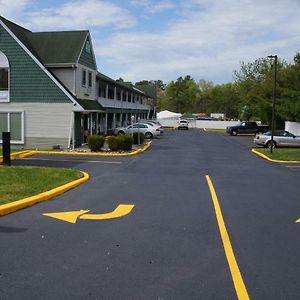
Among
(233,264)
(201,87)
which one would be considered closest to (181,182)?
(233,264)

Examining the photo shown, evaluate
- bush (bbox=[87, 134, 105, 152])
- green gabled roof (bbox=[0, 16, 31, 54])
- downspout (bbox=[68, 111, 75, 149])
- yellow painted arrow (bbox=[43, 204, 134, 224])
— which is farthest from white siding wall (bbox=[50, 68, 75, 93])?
yellow painted arrow (bbox=[43, 204, 134, 224])

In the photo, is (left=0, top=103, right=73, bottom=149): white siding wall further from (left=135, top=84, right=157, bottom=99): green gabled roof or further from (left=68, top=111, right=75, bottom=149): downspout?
(left=135, top=84, right=157, bottom=99): green gabled roof

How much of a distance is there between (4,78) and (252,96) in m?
34.8

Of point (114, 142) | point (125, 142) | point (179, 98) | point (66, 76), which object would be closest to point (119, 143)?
point (114, 142)

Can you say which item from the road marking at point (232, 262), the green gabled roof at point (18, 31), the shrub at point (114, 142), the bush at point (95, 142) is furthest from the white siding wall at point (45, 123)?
the road marking at point (232, 262)

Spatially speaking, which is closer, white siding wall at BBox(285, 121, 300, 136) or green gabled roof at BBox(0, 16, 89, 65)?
green gabled roof at BBox(0, 16, 89, 65)

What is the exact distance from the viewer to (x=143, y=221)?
27.5ft

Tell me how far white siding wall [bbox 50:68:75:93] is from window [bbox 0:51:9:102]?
284 cm

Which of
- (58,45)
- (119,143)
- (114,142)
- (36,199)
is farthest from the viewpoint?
(58,45)

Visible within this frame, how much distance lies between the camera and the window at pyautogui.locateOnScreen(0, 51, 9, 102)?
1056 inches

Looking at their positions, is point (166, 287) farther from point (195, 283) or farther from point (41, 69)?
point (41, 69)

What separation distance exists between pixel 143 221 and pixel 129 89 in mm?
43634

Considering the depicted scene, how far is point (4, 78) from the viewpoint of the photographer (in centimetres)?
2720

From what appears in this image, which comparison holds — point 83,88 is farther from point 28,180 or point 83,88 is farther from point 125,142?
point 28,180
